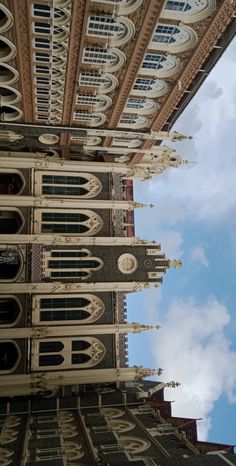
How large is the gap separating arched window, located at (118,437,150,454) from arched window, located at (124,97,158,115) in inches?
1241

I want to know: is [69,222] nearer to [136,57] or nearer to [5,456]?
[136,57]

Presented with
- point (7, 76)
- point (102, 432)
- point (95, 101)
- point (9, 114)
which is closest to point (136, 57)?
point (95, 101)

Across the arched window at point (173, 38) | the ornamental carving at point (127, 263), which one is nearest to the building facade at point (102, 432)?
the ornamental carving at point (127, 263)

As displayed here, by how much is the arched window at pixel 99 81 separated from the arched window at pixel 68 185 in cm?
1124

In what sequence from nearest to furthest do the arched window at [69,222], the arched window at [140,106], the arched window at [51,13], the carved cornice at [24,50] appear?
1. the carved cornice at [24,50]
2. the arched window at [51,13]
3. the arched window at [140,106]
4. the arched window at [69,222]

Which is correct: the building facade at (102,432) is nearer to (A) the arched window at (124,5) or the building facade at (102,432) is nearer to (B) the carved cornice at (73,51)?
(B) the carved cornice at (73,51)

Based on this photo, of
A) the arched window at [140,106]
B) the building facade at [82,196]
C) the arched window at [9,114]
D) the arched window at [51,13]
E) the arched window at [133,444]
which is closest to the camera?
the arched window at [133,444]

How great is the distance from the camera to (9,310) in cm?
5050

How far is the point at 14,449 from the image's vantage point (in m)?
32.5

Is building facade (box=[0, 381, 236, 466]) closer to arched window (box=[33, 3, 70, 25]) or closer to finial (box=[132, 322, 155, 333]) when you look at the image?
finial (box=[132, 322, 155, 333])

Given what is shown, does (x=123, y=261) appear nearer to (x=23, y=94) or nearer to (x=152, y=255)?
(x=152, y=255)

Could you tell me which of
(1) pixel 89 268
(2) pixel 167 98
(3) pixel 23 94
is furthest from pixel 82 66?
(1) pixel 89 268

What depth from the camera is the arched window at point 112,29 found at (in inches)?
1446

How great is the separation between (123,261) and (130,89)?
1783 centimetres
